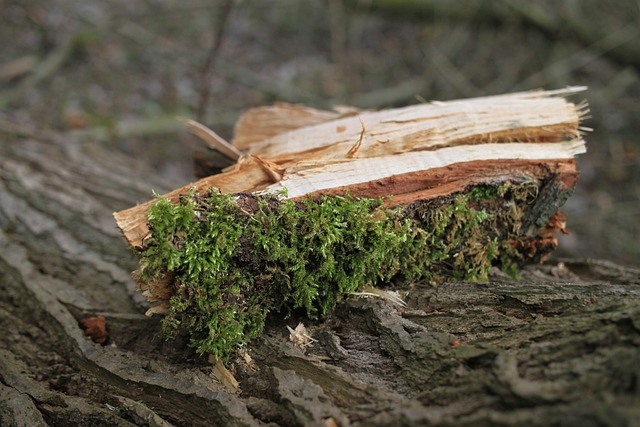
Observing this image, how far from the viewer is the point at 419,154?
2.10 m

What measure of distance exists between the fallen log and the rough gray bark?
14cm

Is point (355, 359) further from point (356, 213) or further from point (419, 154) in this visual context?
point (419, 154)

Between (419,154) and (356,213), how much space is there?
447 millimetres

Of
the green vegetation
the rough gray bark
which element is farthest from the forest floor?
the green vegetation

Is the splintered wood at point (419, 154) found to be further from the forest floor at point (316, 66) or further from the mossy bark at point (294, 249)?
the forest floor at point (316, 66)

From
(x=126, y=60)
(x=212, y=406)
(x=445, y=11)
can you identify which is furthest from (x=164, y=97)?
(x=212, y=406)

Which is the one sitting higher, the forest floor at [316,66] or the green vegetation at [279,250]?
the forest floor at [316,66]

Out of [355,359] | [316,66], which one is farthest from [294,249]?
[316,66]

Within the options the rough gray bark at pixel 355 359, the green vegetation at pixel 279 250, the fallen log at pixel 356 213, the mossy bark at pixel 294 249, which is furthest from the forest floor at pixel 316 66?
the green vegetation at pixel 279 250

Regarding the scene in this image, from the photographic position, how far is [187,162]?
5477 mm

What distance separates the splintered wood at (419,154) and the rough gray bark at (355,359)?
0.44 metres

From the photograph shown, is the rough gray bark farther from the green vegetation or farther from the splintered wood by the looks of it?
the splintered wood

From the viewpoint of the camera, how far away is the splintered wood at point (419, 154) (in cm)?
192

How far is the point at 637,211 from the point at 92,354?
16.7 ft
